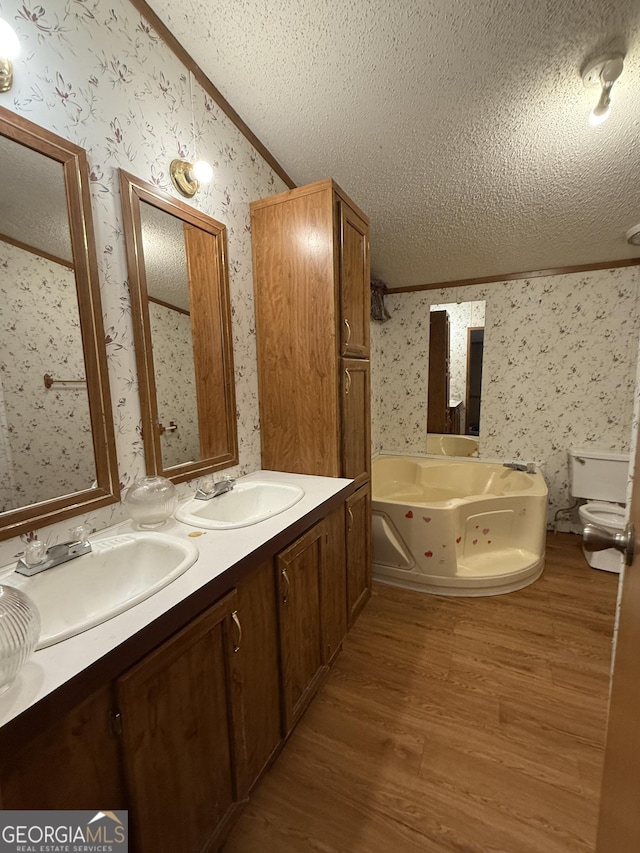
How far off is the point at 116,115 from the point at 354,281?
1.09 metres

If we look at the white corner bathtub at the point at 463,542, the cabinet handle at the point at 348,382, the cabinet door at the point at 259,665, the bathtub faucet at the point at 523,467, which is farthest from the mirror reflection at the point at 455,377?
the cabinet door at the point at 259,665

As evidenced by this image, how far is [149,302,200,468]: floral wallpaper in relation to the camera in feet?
4.44

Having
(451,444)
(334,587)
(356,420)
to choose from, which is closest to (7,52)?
(356,420)

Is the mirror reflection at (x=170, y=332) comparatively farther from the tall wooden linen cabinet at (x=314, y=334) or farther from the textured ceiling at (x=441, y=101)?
the textured ceiling at (x=441, y=101)

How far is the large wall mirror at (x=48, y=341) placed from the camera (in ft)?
3.09

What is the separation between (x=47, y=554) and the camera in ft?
3.04

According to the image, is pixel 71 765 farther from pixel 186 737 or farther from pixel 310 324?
pixel 310 324

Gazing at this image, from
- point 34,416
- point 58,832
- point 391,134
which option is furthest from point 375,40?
point 58,832

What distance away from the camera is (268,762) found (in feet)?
3.96

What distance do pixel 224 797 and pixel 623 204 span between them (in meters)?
3.23

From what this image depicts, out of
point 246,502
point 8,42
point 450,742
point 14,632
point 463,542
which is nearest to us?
point 14,632

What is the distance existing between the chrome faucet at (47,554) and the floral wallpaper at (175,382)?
422 mm

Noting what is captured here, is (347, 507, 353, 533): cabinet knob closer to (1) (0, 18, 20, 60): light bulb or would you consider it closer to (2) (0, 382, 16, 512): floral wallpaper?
(2) (0, 382, 16, 512): floral wallpaper

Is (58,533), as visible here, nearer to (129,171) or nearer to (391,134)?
(129,171)
